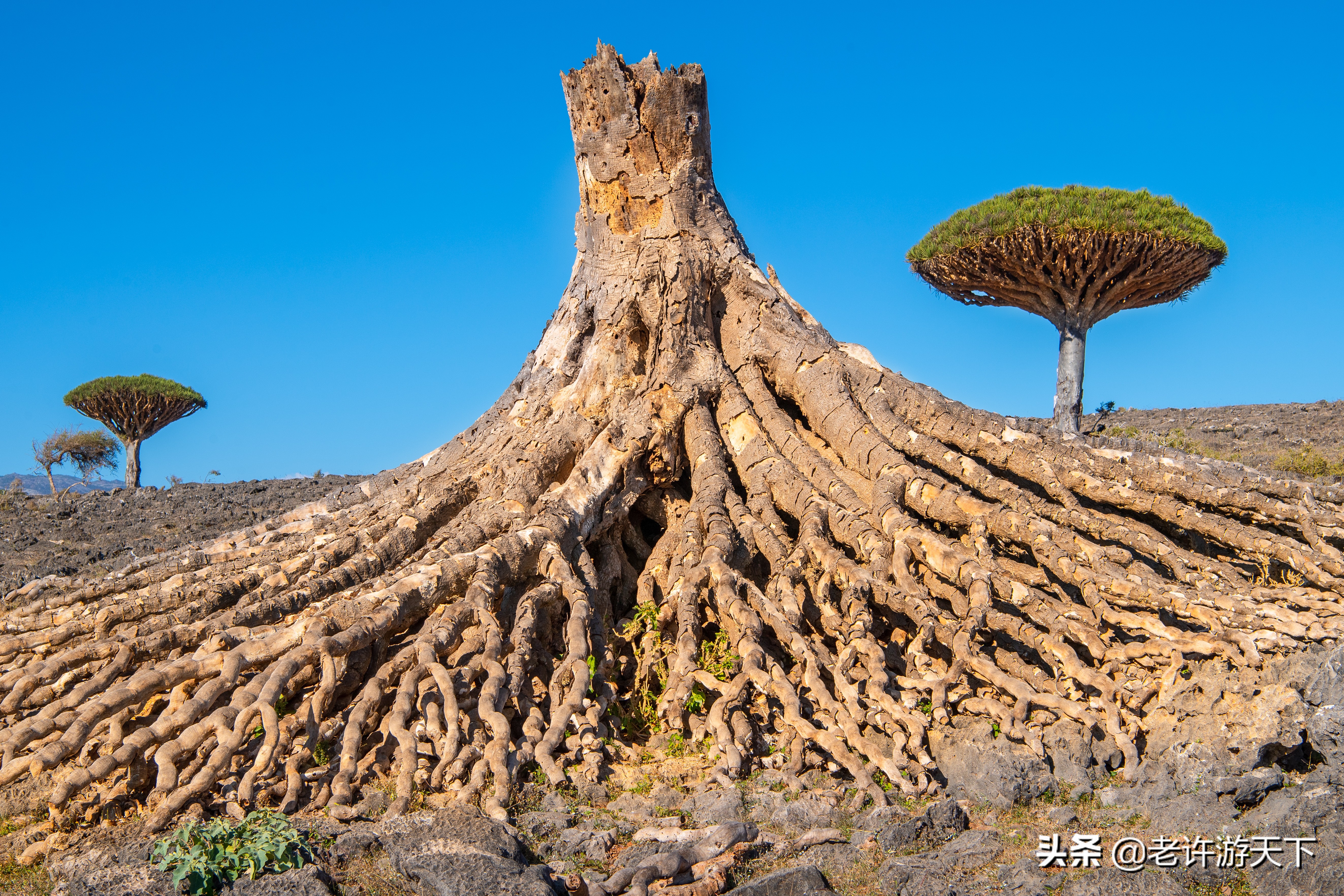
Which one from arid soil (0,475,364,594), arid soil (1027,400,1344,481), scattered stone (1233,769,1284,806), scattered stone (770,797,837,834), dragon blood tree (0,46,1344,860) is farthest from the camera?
arid soil (1027,400,1344,481)

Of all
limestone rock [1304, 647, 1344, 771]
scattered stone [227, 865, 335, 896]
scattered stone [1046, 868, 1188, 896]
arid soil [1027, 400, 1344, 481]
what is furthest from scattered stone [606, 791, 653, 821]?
arid soil [1027, 400, 1344, 481]

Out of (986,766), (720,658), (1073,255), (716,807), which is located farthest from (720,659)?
(1073,255)

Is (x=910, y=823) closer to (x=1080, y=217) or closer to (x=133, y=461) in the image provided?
(x=1080, y=217)

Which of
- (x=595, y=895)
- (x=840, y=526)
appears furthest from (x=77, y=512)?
(x=595, y=895)

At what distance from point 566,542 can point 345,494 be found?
2991 millimetres

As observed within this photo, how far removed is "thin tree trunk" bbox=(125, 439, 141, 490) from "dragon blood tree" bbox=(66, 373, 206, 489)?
0.02 meters

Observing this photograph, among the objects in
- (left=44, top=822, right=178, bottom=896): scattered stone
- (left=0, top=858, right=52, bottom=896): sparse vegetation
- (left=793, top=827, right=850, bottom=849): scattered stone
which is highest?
(left=793, top=827, right=850, bottom=849): scattered stone

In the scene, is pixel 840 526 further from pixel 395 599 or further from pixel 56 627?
pixel 56 627

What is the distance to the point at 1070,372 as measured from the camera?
19.3 m

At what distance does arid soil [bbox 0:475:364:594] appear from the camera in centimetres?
1089

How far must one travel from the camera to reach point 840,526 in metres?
6.10

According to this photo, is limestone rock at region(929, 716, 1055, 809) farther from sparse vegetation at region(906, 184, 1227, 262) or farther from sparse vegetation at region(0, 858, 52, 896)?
sparse vegetation at region(906, 184, 1227, 262)

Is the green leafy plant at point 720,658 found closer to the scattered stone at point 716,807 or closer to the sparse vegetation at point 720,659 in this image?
the sparse vegetation at point 720,659

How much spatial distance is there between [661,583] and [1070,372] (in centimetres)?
1539
